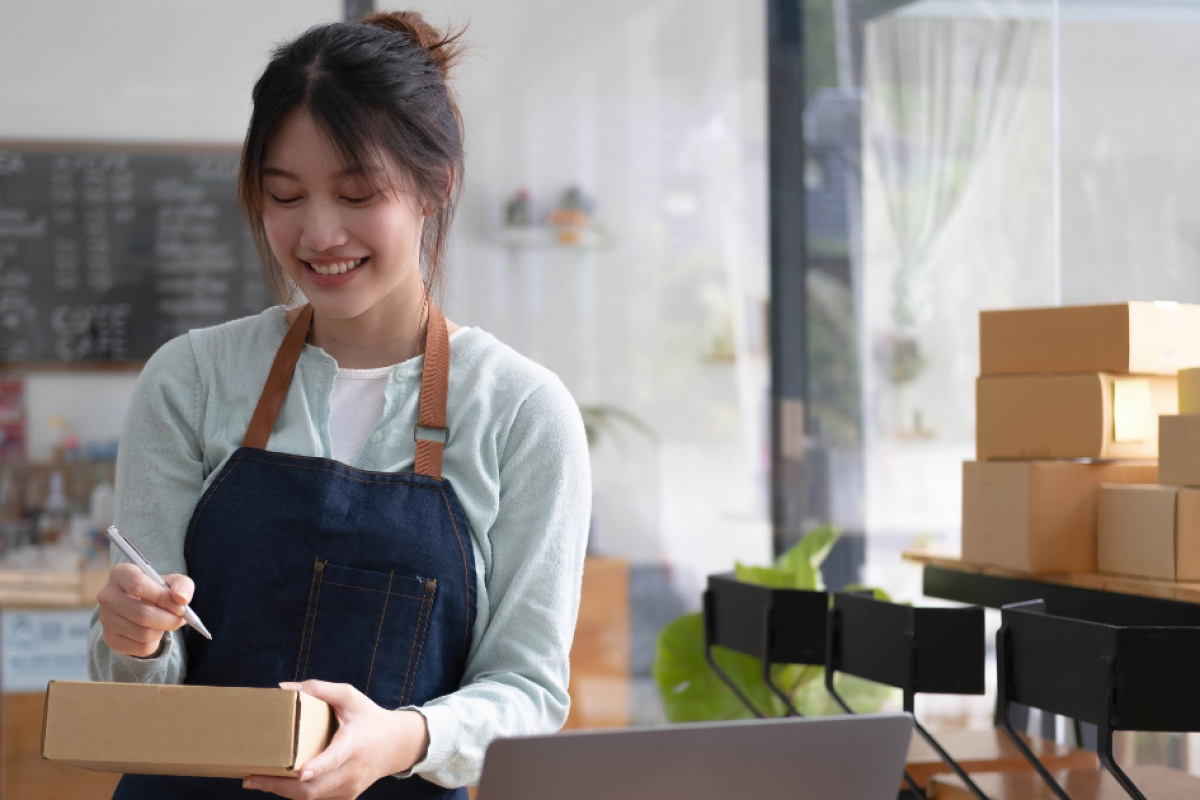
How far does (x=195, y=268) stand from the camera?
301 centimetres

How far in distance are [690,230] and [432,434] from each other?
2.08 m

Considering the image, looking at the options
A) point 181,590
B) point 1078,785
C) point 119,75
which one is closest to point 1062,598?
point 1078,785

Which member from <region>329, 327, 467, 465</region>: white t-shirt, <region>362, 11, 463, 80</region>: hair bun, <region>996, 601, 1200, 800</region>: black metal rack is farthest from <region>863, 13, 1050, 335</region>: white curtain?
<region>329, 327, 467, 465</region>: white t-shirt

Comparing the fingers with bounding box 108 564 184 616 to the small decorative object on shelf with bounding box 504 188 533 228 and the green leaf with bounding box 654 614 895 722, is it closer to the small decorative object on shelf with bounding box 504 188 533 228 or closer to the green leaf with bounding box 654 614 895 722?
the green leaf with bounding box 654 614 895 722

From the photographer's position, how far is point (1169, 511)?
5.43 ft

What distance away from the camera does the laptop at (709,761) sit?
771 millimetres

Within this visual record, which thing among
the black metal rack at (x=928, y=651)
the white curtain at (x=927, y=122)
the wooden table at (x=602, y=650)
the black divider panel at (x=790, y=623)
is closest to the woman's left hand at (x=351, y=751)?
the black metal rack at (x=928, y=651)

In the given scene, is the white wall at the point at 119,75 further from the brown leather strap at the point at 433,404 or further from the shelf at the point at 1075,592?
the shelf at the point at 1075,592

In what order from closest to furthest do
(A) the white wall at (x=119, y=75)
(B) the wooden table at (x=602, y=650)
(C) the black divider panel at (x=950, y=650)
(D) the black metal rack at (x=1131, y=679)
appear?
(D) the black metal rack at (x=1131, y=679)
(C) the black divider panel at (x=950, y=650)
(A) the white wall at (x=119, y=75)
(B) the wooden table at (x=602, y=650)

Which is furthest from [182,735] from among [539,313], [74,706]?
[539,313]

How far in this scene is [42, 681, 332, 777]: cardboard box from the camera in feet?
2.74

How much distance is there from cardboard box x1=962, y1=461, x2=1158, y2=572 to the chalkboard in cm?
198

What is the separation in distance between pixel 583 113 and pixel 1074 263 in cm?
144

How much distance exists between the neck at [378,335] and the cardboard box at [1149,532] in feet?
3.70
